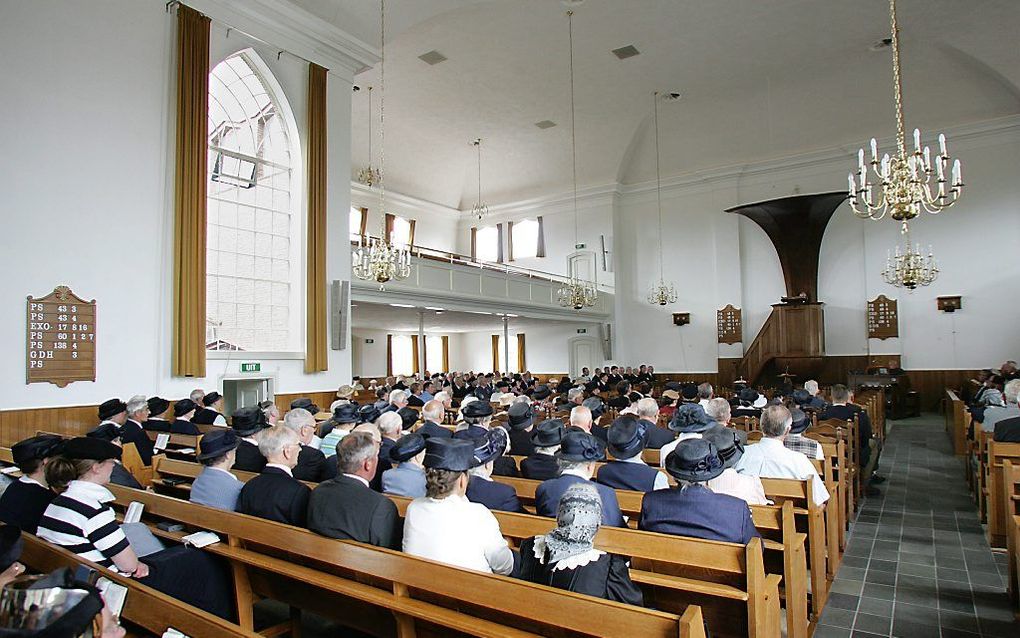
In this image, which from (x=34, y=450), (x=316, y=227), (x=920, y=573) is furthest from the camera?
(x=316, y=227)

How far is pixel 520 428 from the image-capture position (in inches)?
246

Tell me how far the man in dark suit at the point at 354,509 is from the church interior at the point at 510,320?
18 millimetres

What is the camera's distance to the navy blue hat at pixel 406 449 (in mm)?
3831

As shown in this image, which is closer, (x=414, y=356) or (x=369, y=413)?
(x=369, y=413)

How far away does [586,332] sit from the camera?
22219 mm

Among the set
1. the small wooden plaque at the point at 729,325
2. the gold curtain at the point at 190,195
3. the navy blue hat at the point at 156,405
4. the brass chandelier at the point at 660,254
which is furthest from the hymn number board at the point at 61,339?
the small wooden plaque at the point at 729,325

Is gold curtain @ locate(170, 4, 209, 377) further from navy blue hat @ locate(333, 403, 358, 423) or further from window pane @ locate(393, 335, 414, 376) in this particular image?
window pane @ locate(393, 335, 414, 376)

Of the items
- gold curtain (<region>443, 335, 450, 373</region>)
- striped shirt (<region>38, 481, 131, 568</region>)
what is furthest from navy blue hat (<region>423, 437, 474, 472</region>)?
gold curtain (<region>443, 335, 450, 373</region>)

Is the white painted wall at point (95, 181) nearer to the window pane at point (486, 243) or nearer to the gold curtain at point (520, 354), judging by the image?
the gold curtain at point (520, 354)

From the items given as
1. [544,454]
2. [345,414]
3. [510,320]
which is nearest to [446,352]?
[510,320]

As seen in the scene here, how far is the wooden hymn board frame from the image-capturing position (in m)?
17.3

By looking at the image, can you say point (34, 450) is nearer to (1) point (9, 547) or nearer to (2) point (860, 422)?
(1) point (9, 547)

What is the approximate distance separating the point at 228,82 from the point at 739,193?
1521 centimetres

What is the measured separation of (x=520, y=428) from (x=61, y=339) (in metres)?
5.65
